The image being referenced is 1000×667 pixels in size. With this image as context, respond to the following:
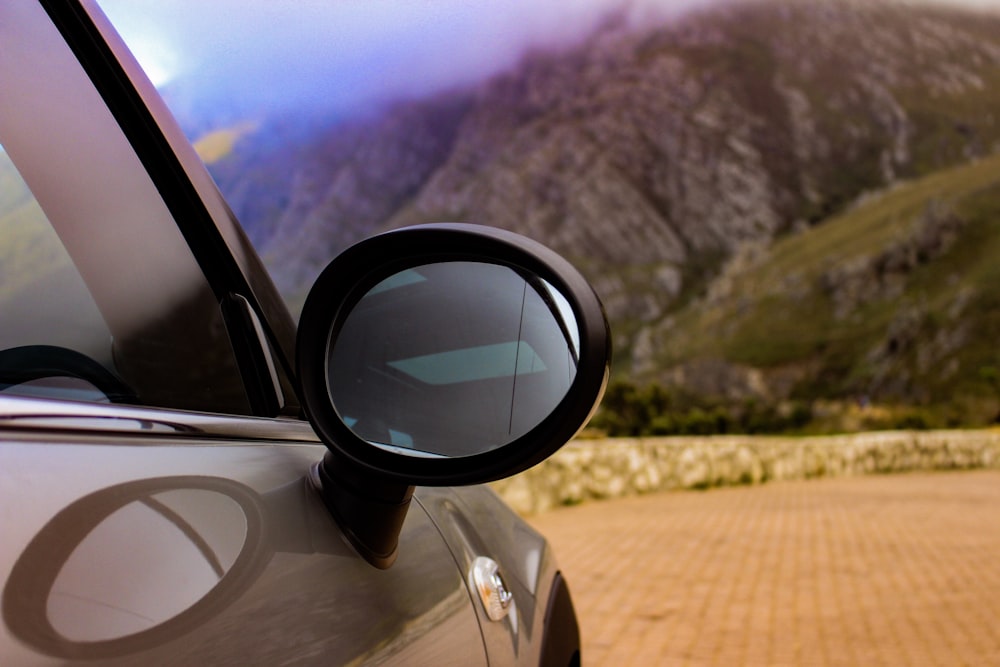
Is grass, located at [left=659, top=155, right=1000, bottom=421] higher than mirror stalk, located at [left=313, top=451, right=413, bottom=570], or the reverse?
mirror stalk, located at [left=313, top=451, right=413, bottom=570]

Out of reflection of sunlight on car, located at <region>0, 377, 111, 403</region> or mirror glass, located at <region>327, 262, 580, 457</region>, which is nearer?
reflection of sunlight on car, located at <region>0, 377, 111, 403</region>

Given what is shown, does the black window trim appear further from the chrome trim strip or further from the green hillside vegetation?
the green hillside vegetation

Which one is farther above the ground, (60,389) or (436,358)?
(60,389)

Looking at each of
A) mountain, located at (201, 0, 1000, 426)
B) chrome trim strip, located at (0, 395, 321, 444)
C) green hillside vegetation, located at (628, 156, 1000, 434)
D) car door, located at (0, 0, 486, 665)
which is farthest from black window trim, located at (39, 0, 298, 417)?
mountain, located at (201, 0, 1000, 426)

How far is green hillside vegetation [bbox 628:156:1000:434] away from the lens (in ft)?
221

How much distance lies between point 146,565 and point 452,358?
1.45 ft

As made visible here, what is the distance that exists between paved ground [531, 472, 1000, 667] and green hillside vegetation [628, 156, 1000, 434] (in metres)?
54.6

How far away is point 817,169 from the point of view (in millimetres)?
119250

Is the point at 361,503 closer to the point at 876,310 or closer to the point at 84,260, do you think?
the point at 84,260

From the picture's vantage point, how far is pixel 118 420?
719 mm

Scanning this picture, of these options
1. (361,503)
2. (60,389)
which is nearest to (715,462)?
(361,503)

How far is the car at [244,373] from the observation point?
0.72 m

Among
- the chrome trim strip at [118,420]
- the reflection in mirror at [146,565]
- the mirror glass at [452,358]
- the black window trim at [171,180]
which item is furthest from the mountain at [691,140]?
the reflection in mirror at [146,565]

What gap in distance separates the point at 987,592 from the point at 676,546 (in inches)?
115
